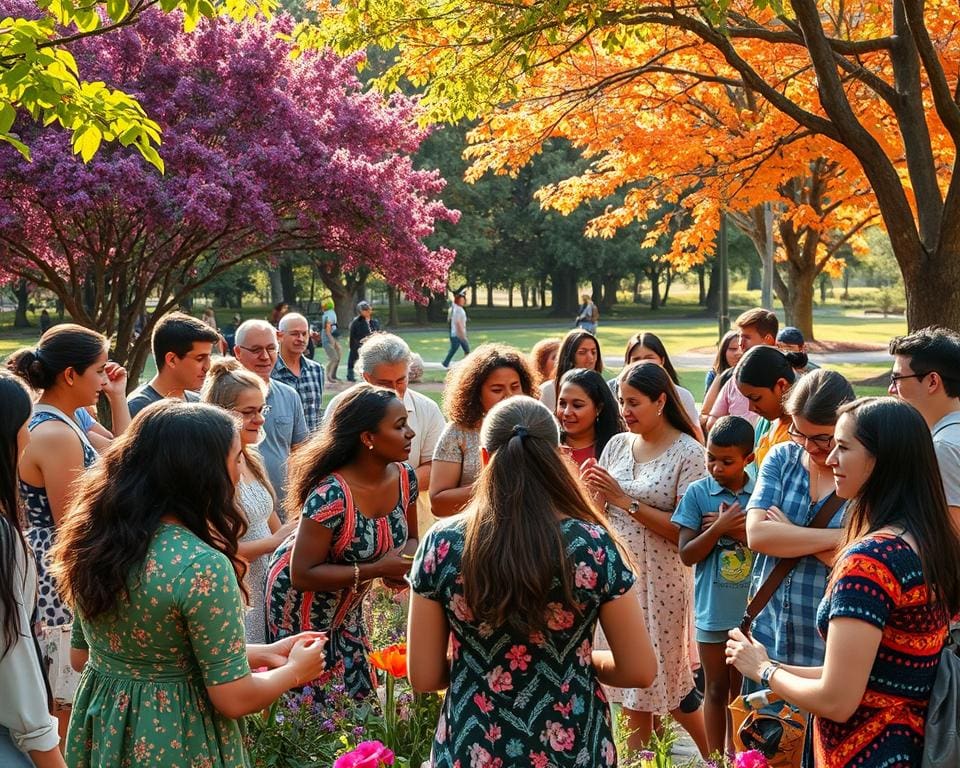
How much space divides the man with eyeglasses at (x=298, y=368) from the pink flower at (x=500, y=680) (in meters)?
5.18

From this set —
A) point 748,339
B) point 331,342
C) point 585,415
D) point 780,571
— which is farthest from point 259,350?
point 331,342

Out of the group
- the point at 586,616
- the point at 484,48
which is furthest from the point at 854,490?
the point at 484,48

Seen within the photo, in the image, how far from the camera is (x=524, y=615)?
2844 mm

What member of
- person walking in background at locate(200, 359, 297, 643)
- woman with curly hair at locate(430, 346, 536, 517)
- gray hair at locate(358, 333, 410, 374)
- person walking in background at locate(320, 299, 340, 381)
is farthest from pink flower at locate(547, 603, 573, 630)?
person walking in background at locate(320, 299, 340, 381)

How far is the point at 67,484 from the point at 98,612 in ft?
5.76

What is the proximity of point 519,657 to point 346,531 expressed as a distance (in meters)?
1.38

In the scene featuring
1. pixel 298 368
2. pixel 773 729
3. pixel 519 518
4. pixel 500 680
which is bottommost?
pixel 773 729

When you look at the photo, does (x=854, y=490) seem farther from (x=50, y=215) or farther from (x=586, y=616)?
(x=50, y=215)

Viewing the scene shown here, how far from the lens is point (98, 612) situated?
286cm

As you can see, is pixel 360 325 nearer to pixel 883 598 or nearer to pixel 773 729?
pixel 773 729

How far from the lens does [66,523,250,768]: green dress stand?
9.20ft

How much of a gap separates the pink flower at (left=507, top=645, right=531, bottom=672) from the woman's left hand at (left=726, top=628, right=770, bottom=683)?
29.5 inches

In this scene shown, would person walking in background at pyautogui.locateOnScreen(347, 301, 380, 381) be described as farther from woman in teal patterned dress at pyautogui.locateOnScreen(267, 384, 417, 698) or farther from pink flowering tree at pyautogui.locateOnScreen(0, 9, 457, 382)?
woman in teal patterned dress at pyautogui.locateOnScreen(267, 384, 417, 698)

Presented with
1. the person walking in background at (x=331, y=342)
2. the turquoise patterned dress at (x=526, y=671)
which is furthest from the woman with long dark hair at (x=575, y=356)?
the person walking in background at (x=331, y=342)
